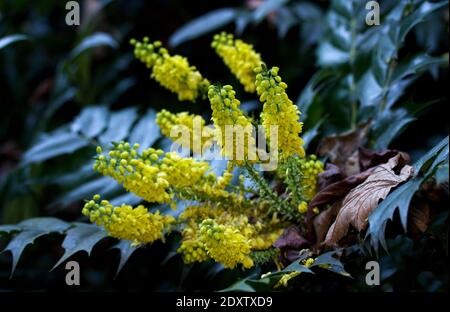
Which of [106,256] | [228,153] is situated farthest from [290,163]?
[106,256]

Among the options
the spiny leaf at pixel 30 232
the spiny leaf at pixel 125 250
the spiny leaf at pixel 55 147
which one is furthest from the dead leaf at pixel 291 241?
the spiny leaf at pixel 55 147

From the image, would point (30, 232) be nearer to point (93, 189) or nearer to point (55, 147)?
point (93, 189)

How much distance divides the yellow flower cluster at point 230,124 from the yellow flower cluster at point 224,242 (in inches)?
4.9

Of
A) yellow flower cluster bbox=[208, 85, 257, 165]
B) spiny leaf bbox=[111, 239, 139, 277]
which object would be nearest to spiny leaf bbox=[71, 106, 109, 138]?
spiny leaf bbox=[111, 239, 139, 277]

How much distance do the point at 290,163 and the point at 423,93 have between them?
1042 millimetres

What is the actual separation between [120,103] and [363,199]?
1616 mm

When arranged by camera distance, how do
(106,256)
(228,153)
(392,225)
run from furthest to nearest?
(106,256)
(392,225)
(228,153)

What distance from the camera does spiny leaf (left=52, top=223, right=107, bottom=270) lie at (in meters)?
1.14

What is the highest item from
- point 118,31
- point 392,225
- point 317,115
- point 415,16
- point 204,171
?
point 118,31

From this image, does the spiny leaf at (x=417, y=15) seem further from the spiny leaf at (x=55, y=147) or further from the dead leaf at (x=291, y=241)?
the spiny leaf at (x=55, y=147)

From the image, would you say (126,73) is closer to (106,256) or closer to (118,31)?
(118,31)

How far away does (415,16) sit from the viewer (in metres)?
1.48
